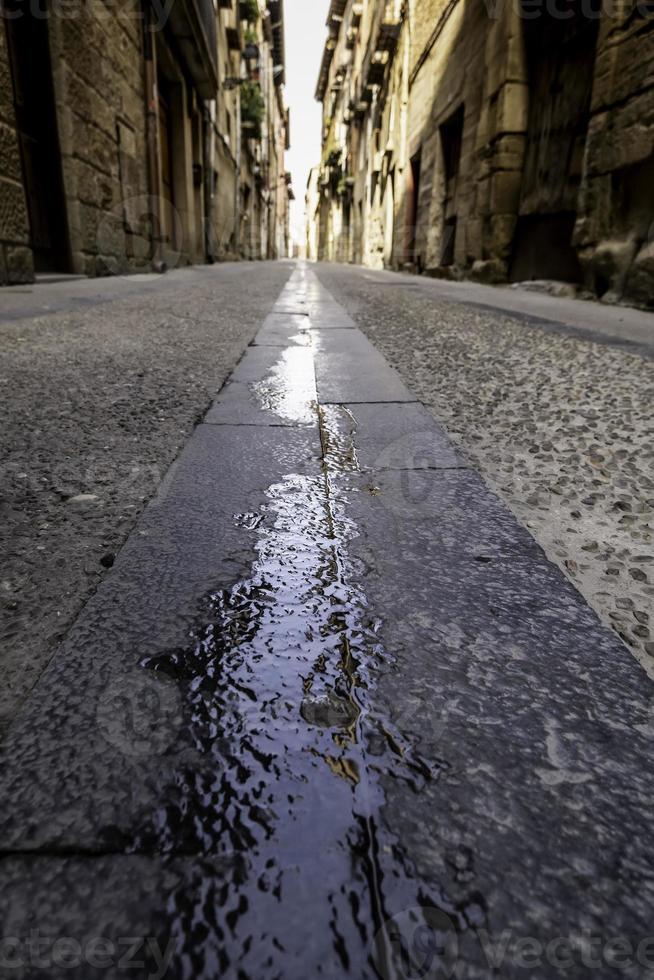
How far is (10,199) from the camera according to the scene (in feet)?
14.8

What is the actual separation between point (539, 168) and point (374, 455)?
22.1 feet

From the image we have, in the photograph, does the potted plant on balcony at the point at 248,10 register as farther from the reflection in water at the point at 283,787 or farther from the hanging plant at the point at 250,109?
the reflection in water at the point at 283,787

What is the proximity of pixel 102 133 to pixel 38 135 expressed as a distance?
1.01 m

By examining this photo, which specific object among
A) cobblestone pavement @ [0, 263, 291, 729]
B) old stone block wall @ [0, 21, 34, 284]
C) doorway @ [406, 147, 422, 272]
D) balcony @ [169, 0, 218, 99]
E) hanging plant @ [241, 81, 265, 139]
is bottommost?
cobblestone pavement @ [0, 263, 291, 729]

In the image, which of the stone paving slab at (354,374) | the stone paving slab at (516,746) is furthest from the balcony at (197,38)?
the stone paving slab at (516,746)

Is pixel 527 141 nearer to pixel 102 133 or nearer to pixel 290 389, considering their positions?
pixel 102 133

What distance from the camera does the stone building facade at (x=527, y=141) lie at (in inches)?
171

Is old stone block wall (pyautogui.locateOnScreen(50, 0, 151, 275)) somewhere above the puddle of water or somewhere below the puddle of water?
above

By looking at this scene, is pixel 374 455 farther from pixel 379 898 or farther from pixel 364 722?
pixel 379 898

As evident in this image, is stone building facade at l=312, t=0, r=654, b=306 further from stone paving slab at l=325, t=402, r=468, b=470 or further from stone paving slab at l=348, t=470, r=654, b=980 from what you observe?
stone paving slab at l=348, t=470, r=654, b=980

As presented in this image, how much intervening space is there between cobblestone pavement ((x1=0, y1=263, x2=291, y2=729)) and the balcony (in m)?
8.43

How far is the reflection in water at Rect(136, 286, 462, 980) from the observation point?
35 centimetres

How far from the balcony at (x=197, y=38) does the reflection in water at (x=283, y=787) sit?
35.2 ft

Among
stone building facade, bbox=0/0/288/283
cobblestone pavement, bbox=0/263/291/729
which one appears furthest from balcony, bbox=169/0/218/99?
cobblestone pavement, bbox=0/263/291/729
